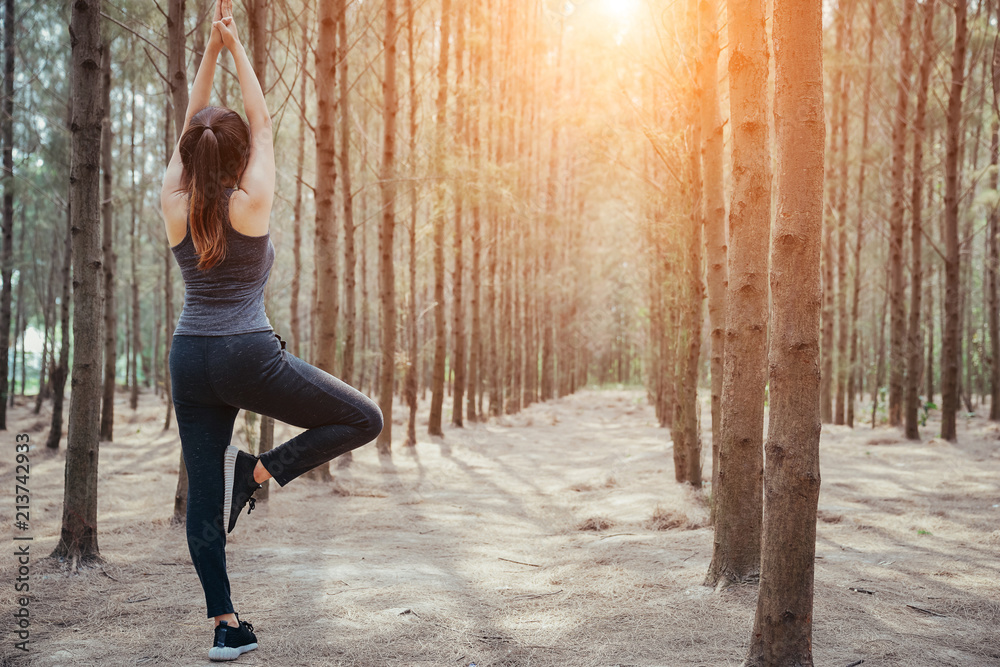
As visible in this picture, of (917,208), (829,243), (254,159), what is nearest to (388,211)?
(254,159)

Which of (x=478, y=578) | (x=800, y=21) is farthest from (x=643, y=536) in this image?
(x=800, y=21)

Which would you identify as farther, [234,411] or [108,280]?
[108,280]

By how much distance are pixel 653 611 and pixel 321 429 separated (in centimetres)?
179

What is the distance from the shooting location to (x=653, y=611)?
3.22 metres

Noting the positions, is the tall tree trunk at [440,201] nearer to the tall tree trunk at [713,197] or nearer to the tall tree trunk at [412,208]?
the tall tree trunk at [412,208]

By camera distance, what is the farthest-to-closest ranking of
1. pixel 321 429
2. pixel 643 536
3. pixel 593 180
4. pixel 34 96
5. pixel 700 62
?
1. pixel 593 180
2. pixel 34 96
3. pixel 700 62
4. pixel 643 536
5. pixel 321 429

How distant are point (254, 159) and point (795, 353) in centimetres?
193

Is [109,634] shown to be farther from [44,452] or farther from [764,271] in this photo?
[44,452]

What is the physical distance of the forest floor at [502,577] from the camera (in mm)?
2723

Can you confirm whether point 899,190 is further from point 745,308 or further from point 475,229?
point 745,308

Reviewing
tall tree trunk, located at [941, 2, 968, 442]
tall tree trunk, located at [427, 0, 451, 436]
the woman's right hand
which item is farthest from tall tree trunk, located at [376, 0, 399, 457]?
tall tree trunk, located at [941, 2, 968, 442]

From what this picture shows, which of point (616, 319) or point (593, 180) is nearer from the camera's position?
point (593, 180)

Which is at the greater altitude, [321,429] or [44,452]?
[321,429]

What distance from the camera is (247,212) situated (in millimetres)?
2342
